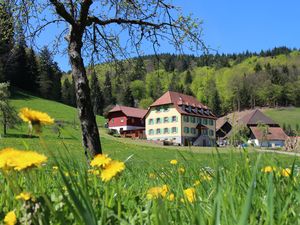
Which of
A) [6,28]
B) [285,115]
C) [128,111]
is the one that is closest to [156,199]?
[6,28]

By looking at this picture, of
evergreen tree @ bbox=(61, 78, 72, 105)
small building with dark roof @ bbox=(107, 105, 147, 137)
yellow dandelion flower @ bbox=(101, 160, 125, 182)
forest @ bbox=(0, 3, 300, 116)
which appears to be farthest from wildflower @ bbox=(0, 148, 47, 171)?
evergreen tree @ bbox=(61, 78, 72, 105)

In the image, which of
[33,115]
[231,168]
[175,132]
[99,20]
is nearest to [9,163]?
[33,115]

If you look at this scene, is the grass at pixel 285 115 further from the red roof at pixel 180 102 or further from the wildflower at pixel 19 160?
the wildflower at pixel 19 160

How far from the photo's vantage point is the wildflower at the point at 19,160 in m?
0.86

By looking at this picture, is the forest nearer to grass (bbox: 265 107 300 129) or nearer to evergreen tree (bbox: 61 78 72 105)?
evergreen tree (bbox: 61 78 72 105)

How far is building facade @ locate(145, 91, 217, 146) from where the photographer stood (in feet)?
268

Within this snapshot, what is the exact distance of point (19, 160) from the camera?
0.89 m

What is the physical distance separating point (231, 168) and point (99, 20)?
19.4 feet

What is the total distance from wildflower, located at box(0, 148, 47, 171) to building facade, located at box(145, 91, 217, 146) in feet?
258

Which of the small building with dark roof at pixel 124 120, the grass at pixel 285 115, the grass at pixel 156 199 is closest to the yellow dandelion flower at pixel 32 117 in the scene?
the grass at pixel 156 199

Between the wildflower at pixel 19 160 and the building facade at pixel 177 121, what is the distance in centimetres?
7875

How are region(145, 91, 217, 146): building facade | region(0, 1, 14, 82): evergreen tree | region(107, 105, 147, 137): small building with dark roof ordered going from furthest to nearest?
1. region(107, 105, 147, 137): small building with dark roof
2. region(145, 91, 217, 146): building facade
3. region(0, 1, 14, 82): evergreen tree

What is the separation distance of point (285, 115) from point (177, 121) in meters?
77.2

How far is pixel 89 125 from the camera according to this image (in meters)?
6.51
